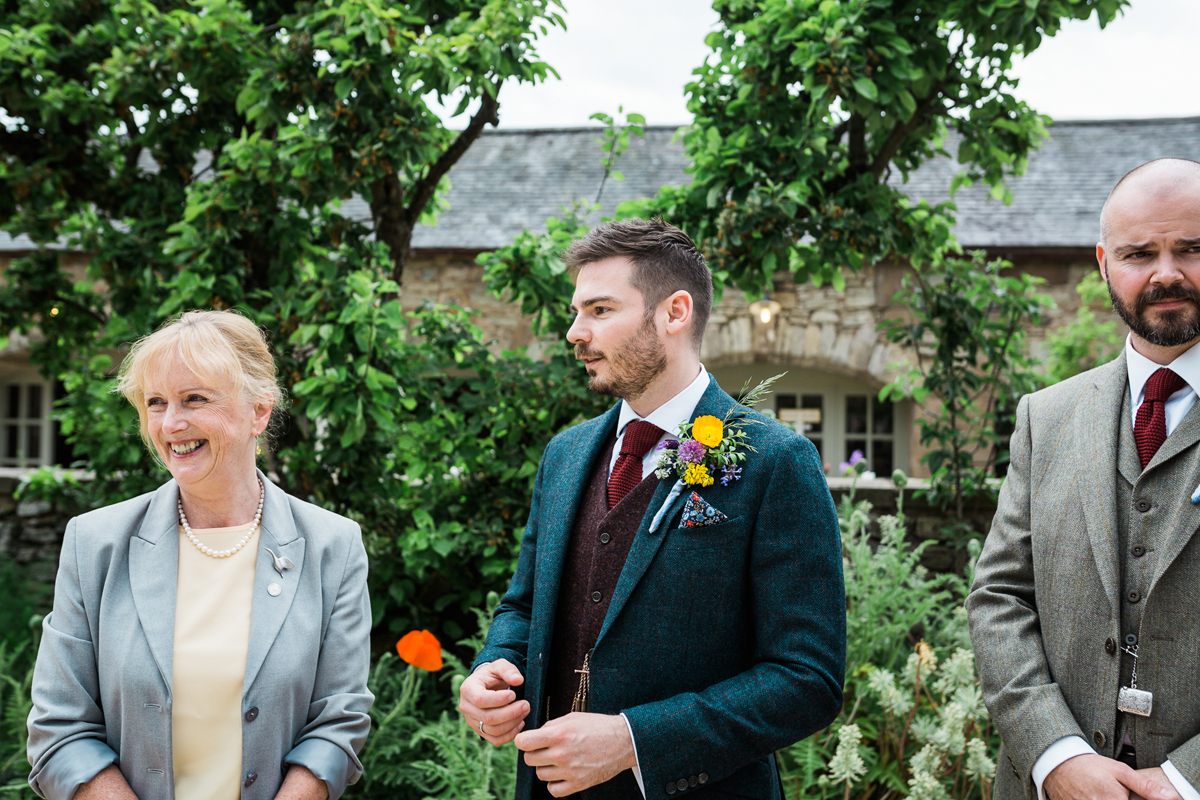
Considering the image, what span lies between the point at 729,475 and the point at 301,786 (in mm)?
1050

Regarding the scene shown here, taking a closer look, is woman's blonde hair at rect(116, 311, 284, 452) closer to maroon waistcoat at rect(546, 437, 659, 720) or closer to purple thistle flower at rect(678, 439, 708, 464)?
maroon waistcoat at rect(546, 437, 659, 720)

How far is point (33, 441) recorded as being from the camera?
35.9 feet

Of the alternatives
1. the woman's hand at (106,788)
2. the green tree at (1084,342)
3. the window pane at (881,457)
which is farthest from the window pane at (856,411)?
the woman's hand at (106,788)

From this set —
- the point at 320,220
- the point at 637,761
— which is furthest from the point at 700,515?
the point at 320,220

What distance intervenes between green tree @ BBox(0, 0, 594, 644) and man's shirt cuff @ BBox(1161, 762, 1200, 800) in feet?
8.56

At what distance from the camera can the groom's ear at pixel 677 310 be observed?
5.81 feet

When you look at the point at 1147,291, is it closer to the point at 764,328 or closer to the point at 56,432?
the point at 764,328

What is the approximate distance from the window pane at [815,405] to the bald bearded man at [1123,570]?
792 cm

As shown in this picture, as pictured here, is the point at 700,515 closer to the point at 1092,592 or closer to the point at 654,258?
the point at 654,258

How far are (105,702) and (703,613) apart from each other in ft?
3.94

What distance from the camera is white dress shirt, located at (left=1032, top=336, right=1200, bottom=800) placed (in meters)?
1.50

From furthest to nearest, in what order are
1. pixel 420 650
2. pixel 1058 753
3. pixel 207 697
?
pixel 420 650
pixel 207 697
pixel 1058 753

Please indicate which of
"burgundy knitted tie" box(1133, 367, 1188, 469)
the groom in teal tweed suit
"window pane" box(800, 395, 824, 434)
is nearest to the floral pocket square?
the groom in teal tweed suit

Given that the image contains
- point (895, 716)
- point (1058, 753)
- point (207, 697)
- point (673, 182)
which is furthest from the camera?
point (673, 182)
